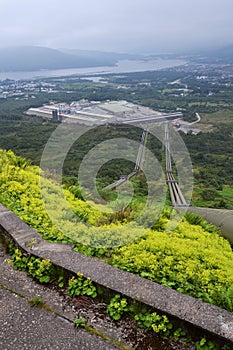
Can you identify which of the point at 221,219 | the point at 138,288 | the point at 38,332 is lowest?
the point at 221,219

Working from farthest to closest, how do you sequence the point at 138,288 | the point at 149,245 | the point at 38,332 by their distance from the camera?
the point at 149,245 → the point at 138,288 → the point at 38,332

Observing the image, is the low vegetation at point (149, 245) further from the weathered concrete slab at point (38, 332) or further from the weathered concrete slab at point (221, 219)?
the weathered concrete slab at point (38, 332)

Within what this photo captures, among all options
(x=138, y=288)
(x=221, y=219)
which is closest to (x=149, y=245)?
(x=138, y=288)

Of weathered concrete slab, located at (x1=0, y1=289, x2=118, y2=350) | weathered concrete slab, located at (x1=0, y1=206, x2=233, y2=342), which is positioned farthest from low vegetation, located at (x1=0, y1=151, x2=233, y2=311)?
weathered concrete slab, located at (x1=0, y1=289, x2=118, y2=350)

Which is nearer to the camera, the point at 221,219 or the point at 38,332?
the point at 38,332

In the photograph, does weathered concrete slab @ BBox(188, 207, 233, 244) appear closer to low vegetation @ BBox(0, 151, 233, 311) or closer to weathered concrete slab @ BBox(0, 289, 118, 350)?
low vegetation @ BBox(0, 151, 233, 311)

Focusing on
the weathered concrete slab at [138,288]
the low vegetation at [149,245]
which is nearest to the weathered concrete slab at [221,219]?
the low vegetation at [149,245]

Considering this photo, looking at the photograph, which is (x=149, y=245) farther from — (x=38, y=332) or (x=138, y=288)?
(x=38, y=332)

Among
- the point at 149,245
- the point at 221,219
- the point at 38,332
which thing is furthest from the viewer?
the point at 221,219

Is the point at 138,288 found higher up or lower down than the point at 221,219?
higher up
